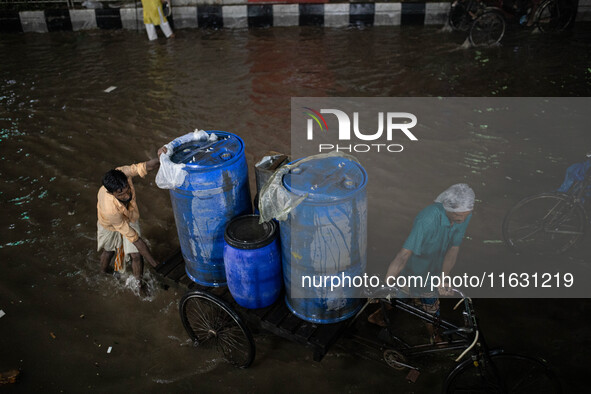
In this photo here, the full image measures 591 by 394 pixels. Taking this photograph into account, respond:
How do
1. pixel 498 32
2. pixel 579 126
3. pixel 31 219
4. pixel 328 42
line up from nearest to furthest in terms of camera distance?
pixel 31 219 < pixel 579 126 < pixel 498 32 < pixel 328 42

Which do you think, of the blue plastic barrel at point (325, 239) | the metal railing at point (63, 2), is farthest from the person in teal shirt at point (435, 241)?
the metal railing at point (63, 2)

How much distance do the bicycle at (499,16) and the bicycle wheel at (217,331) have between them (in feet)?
26.3

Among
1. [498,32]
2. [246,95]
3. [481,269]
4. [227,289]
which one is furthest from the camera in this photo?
[498,32]

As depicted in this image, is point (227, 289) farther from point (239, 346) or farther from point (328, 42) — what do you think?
point (328, 42)

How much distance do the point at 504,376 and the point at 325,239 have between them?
1630 mm

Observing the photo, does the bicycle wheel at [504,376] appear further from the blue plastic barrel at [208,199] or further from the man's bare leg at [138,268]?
the man's bare leg at [138,268]

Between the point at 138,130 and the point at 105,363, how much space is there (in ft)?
13.1

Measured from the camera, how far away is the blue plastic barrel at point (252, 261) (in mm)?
2848

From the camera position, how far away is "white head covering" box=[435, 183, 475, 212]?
2771mm

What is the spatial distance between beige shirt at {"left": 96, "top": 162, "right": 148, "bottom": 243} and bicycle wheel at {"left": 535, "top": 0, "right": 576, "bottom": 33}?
9541mm

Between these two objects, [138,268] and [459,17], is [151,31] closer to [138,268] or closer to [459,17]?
[459,17]

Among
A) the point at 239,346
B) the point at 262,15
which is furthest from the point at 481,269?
the point at 262,15

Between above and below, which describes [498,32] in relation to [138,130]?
above

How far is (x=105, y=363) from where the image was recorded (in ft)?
11.0
